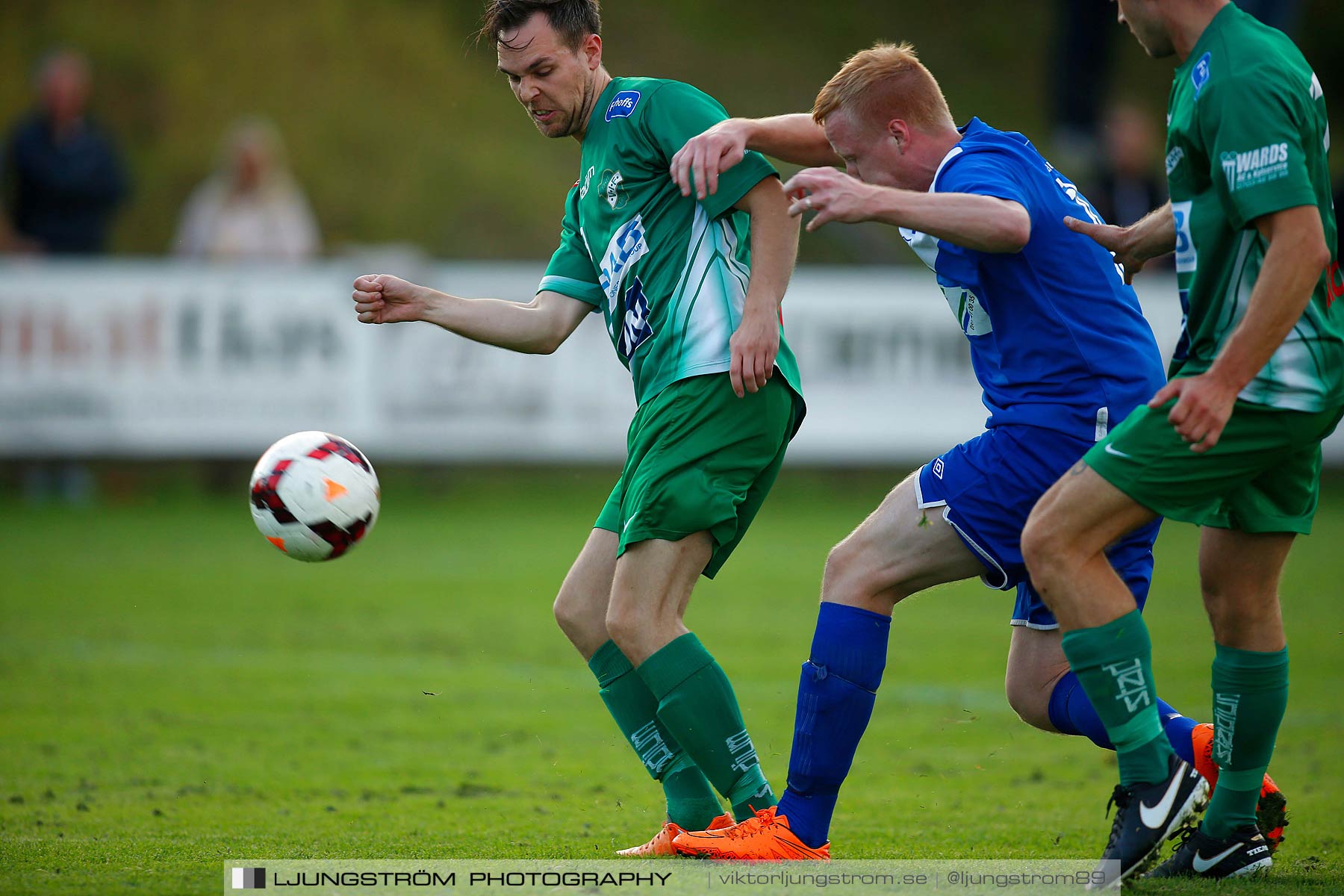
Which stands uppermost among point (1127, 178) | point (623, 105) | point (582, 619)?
point (1127, 178)

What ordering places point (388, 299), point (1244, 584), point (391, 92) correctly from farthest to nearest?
point (391, 92) → point (388, 299) → point (1244, 584)

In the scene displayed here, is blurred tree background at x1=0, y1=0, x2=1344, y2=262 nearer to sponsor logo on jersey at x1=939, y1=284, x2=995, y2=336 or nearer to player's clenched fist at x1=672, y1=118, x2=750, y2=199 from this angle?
sponsor logo on jersey at x1=939, y1=284, x2=995, y2=336

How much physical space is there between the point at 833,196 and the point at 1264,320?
0.99 metres

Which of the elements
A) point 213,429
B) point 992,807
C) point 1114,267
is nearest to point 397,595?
point 213,429

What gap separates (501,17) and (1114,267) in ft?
6.00

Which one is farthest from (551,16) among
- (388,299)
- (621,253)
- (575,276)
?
(388,299)

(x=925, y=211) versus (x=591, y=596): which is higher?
(x=925, y=211)

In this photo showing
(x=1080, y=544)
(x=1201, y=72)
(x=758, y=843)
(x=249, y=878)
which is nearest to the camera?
(x=1201, y=72)

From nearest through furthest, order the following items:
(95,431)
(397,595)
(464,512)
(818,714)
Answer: (818,714), (397,595), (95,431), (464,512)

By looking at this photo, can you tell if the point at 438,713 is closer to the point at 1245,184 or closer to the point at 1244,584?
the point at 1244,584

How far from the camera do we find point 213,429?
12.7 m

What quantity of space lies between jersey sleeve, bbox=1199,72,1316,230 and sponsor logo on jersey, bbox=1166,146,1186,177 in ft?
0.55

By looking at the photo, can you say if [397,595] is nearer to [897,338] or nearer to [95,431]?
[95,431]

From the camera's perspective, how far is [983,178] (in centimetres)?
366
